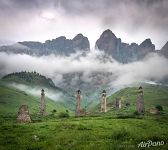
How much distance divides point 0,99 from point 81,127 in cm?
15614

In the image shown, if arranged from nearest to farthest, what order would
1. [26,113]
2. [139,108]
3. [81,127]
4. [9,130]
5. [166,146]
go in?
[166,146], [9,130], [81,127], [26,113], [139,108]

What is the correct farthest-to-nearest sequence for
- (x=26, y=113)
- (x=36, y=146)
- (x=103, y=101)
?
(x=103, y=101) < (x=26, y=113) < (x=36, y=146)

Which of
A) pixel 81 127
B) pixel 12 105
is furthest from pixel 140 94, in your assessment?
pixel 12 105

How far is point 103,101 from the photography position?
123 meters

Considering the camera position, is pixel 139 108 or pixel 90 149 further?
pixel 139 108

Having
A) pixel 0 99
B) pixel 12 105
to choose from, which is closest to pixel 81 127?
pixel 12 105

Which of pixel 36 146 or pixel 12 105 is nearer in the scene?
pixel 36 146

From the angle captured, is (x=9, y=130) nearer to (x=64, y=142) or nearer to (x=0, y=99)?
(x=64, y=142)

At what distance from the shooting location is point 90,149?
1964 centimetres

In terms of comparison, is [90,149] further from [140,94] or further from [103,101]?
[103,101]

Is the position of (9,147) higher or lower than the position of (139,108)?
lower

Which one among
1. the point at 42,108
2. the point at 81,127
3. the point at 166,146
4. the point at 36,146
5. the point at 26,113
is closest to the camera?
the point at 166,146

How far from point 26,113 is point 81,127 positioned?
80.7ft

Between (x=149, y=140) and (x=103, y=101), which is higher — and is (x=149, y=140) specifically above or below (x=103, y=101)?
below
